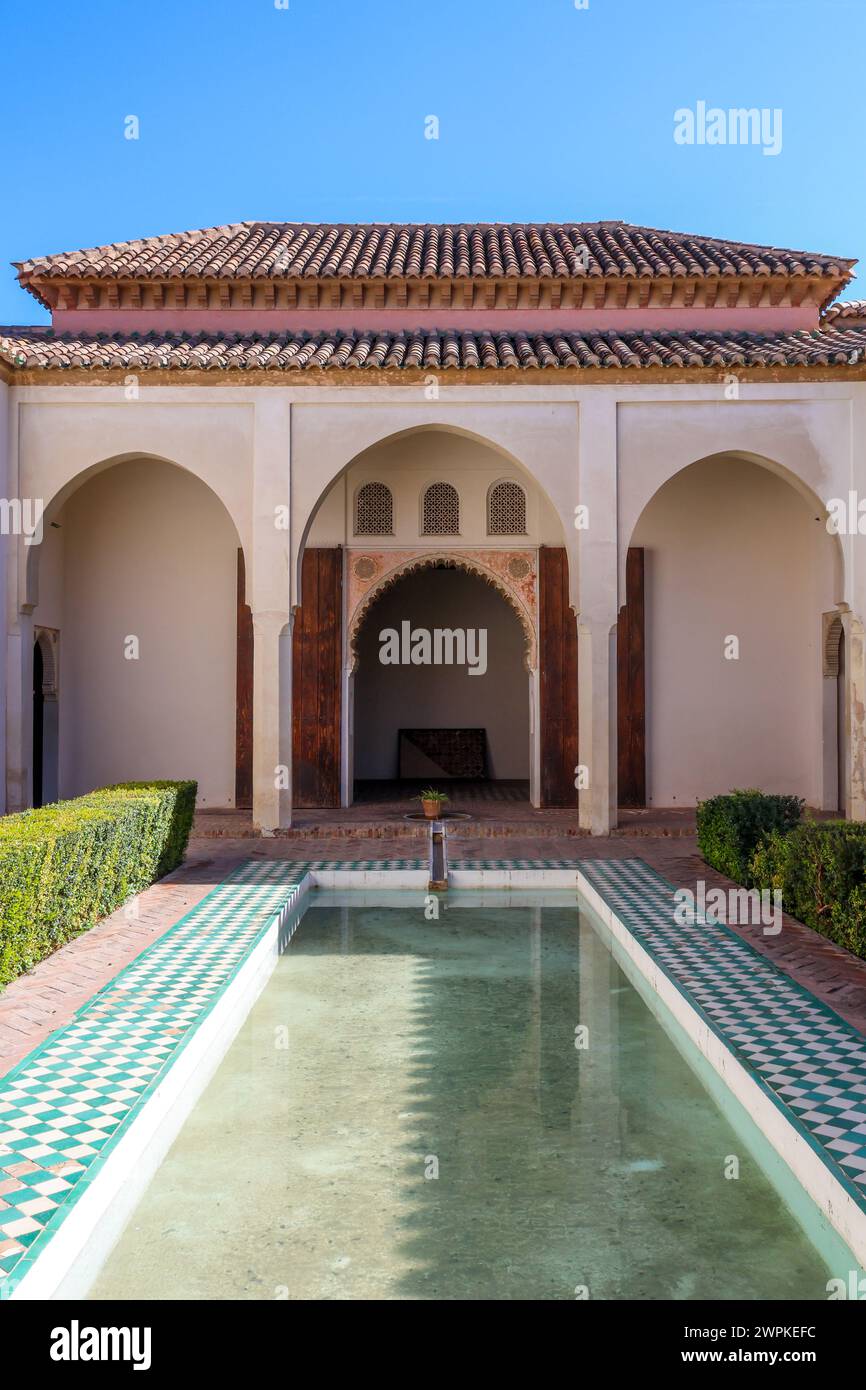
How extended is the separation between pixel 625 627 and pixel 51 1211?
9884 mm

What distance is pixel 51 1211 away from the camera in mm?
3061

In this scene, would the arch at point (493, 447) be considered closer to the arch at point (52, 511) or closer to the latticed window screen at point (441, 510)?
the arch at point (52, 511)

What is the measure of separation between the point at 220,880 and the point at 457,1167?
4.89 metres

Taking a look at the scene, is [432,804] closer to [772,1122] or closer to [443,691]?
[443,691]

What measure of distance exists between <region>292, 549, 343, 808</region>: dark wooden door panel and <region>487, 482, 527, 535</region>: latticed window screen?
84.2 inches

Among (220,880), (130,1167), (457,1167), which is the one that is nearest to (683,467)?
(220,880)

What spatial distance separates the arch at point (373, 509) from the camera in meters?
12.3

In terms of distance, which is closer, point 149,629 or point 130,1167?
point 130,1167

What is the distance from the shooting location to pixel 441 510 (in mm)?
12344

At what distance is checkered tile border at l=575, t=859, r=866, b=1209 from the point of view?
3.66 metres

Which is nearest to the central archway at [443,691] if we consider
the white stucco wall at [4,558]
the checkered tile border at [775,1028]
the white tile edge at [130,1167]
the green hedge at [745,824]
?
the white stucco wall at [4,558]

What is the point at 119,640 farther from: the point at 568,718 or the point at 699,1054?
the point at 699,1054

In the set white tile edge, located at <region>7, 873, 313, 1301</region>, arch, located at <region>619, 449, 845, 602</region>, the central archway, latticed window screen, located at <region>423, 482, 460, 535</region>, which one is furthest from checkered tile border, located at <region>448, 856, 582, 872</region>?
the central archway

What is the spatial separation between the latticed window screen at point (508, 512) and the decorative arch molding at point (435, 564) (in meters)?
0.25
